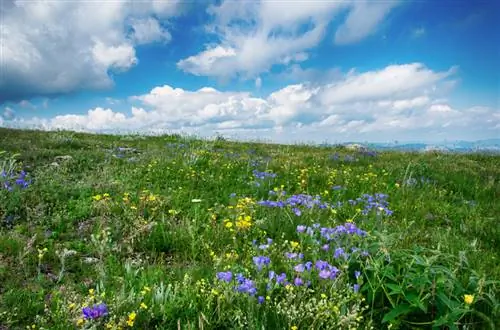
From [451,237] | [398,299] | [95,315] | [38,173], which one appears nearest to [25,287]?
[95,315]

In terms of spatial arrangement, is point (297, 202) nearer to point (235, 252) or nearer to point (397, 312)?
point (235, 252)

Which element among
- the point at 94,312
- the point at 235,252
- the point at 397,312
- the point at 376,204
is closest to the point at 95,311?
the point at 94,312

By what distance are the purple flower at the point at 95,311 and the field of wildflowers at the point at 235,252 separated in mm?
10

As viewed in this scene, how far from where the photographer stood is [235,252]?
4.49 meters

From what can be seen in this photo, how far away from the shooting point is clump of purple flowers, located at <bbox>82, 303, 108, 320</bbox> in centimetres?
297

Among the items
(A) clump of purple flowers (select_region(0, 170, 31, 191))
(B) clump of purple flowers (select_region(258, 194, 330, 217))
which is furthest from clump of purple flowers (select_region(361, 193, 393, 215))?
(A) clump of purple flowers (select_region(0, 170, 31, 191))

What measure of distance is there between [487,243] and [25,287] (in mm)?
5922

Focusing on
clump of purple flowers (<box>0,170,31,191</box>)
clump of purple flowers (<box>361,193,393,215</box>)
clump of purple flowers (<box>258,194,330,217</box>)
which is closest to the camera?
clump of purple flowers (<box>258,194,330,217</box>)

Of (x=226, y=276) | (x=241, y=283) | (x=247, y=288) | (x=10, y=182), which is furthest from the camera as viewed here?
(x=10, y=182)

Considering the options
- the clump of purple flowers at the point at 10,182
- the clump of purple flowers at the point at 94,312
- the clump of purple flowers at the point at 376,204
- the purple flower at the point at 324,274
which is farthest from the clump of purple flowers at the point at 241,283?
the clump of purple flowers at the point at 10,182

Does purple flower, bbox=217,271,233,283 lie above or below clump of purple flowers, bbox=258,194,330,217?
below

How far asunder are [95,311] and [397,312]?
2402 mm

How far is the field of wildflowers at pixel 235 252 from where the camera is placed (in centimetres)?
317

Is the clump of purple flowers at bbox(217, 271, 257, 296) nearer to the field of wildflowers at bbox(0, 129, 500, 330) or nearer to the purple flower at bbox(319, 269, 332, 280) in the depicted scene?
the field of wildflowers at bbox(0, 129, 500, 330)
